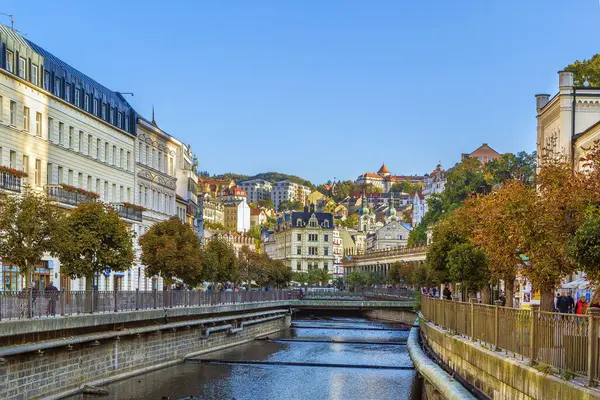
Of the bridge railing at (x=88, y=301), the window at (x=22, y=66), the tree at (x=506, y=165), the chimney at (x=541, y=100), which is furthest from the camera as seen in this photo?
the tree at (x=506, y=165)

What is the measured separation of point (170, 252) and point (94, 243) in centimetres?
1408

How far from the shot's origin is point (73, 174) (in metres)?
62.2

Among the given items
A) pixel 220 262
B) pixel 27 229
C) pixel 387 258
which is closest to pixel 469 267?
pixel 27 229

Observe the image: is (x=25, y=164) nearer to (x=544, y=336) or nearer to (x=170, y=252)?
(x=170, y=252)

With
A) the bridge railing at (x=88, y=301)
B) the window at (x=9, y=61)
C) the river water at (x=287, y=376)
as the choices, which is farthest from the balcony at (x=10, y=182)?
the river water at (x=287, y=376)

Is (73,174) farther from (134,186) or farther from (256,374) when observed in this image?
(256,374)

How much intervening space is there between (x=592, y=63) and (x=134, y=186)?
35.1m

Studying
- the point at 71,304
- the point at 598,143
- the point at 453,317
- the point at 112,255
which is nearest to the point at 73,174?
the point at 112,255

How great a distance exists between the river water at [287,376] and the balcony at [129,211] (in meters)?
12.9

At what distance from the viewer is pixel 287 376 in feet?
150

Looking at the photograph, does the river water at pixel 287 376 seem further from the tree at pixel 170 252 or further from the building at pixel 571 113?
the building at pixel 571 113

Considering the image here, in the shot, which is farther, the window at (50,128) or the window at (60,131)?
the window at (60,131)

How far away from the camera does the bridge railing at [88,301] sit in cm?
2869

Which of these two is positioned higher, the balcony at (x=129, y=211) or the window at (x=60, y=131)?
the window at (x=60, y=131)
